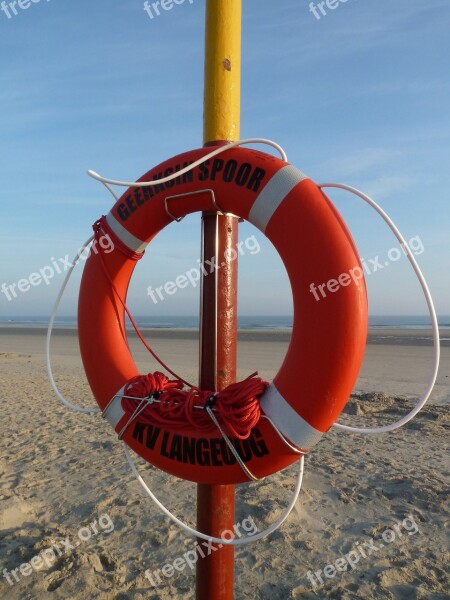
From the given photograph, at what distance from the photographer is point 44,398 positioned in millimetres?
Result: 5949

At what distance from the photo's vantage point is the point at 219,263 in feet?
6.12

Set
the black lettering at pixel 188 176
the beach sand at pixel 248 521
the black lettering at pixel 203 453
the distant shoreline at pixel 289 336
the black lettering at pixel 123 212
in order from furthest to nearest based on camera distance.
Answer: the distant shoreline at pixel 289 336
the beach sand at pixel 248 521
the black lettering at pixel 123 212
the black lettering at pixel 188 176
the black lettering at pixel 203 453

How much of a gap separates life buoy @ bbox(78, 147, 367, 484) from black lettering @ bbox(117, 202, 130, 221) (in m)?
0.06

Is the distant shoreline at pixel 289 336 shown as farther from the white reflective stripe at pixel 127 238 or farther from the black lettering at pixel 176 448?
the black lettering at pixel 176 448

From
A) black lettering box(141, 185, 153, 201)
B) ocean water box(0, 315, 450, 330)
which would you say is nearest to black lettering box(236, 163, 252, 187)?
black lettering box(141, 185, 153, 201)

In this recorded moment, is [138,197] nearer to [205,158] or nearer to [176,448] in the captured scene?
[205,158]

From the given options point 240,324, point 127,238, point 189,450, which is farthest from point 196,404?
point 240,324

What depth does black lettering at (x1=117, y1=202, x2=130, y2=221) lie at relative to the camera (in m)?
2.08

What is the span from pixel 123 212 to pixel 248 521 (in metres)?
1.76

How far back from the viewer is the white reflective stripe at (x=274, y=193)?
177 cm

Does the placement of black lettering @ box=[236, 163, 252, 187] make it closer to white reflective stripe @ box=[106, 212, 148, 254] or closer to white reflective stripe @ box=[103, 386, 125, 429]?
white reflective stripe @ box=[106, 212, 148, 254]

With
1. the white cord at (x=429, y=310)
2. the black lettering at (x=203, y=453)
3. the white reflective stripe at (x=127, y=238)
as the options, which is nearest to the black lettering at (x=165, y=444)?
the black lettering at (x=203, y=453)

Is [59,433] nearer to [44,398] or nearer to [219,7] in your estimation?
[44,398]

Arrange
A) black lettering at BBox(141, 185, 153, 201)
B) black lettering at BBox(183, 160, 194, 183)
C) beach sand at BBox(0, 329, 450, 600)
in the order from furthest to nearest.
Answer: beach sand at BBox(0, 329, 450, 600) → black lettering at BBox(141, 185, 153, 201) → black lettering at BBox(183, 160, 194, 183)
